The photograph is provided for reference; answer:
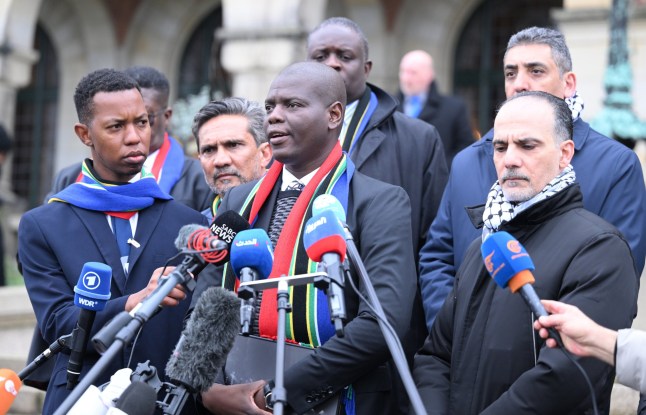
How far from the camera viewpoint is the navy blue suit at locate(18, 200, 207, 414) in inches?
187

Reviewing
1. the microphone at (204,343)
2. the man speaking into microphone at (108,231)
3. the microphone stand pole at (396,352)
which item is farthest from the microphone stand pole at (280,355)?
the man speaking into microphone at (108,231)

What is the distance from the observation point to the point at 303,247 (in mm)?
4500

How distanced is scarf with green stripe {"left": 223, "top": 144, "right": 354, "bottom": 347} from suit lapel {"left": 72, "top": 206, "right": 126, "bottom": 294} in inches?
18.7

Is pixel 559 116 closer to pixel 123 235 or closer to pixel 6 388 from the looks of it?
pixel 123 235

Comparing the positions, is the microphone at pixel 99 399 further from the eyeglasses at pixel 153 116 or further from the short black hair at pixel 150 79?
the short black hair at pixel 150 79

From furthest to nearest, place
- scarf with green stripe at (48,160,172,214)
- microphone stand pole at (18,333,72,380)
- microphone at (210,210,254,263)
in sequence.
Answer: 1. scarf with green stripe at (48,160,172,214)
2. microphone stand pole at (18,333,72,380)
3. microphone at (210,210,254,263)

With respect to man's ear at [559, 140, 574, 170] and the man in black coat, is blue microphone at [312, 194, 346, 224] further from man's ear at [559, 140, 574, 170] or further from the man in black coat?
the man in black coat

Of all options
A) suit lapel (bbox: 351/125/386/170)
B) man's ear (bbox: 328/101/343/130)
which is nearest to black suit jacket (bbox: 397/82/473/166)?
suit lapel (bbox: 351/125/386/170)

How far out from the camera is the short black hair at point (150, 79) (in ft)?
22.6

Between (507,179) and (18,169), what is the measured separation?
54.9ft

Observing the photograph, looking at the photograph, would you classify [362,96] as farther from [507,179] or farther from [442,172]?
[507,179]

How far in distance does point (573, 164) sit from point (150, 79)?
2.89 m

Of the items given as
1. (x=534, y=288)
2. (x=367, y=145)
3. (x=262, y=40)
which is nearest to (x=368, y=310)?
(x=534, y=288)

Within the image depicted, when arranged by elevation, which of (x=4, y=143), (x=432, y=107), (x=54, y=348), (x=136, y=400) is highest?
(x=432, y=107)
